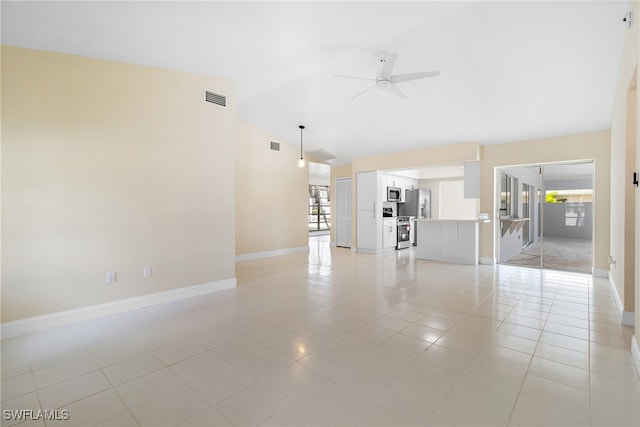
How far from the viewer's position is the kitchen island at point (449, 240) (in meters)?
6.38

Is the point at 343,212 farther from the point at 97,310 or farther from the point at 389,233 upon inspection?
the point at 97,310

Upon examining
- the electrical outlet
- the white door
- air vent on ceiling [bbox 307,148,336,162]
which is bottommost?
the electrical outlet

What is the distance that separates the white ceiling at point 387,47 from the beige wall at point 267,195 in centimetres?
160

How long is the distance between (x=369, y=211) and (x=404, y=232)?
1713 millimetres

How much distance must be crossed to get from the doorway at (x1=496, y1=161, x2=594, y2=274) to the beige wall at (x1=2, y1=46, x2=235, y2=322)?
5950 mm

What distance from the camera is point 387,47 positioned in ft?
11.9

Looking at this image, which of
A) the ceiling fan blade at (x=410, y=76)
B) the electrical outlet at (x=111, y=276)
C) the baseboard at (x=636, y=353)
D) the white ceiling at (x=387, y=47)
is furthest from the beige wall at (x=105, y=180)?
the baseboard at (x=636, y=353)

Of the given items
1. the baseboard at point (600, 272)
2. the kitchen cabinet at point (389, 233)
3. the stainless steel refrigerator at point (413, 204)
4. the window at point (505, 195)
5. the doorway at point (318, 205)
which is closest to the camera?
the baseboard at point (600, 272)

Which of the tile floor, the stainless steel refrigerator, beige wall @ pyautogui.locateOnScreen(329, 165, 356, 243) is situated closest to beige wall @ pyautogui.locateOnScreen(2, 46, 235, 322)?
the tile floor

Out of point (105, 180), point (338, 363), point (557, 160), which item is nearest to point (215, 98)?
point (105, 180)

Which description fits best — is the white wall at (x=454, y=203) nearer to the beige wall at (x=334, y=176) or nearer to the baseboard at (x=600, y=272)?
the beige wall at (x=334, y=176)

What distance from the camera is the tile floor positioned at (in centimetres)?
172

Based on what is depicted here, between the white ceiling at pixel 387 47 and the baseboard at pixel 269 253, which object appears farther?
the baseboard at pixel 269 253

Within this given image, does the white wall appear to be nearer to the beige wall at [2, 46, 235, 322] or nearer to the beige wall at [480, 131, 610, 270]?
the beige wall at [480, 131, 610, 270]
